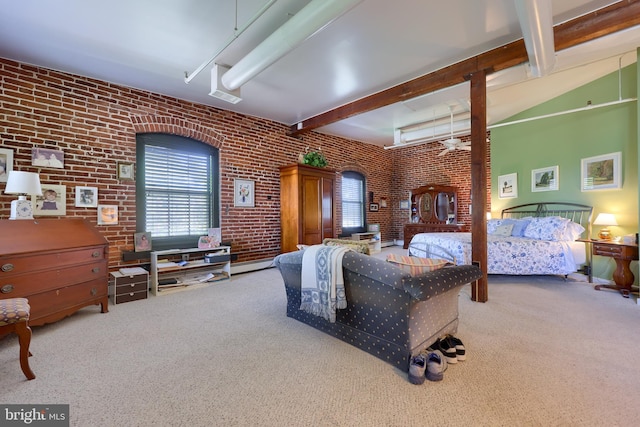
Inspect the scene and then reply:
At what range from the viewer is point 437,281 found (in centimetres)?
198

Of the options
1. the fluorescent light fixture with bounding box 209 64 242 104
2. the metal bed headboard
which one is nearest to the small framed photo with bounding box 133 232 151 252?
the fluorescent light fixture with bounding box 209 64 242 104

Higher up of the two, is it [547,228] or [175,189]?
[175,189]

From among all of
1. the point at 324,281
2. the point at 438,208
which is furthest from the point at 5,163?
the point at 438,208

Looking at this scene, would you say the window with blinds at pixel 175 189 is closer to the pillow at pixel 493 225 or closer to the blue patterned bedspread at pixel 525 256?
the blue patterned bedspread at pixel 525 256

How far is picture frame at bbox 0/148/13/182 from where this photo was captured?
3.30 metres

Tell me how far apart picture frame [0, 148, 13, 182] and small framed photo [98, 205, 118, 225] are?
98cm

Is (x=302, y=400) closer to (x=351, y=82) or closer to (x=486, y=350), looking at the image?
(x=486, y=350)

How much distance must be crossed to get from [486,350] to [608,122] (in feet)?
15.1

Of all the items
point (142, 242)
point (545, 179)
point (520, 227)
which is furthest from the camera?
point (545, 179)

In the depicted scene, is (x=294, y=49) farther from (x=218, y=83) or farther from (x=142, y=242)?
(x=142, y=242)

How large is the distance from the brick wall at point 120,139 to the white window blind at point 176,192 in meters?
0.27

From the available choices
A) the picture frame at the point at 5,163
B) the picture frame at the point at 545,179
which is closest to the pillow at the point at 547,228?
the picture frame at the point at 545,179

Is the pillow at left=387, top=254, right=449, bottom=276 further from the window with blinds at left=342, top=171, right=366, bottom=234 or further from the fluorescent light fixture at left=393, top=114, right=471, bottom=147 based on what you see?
the window with blinds at left=342, top=171, right=366, bottom=234

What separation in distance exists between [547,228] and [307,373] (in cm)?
485
